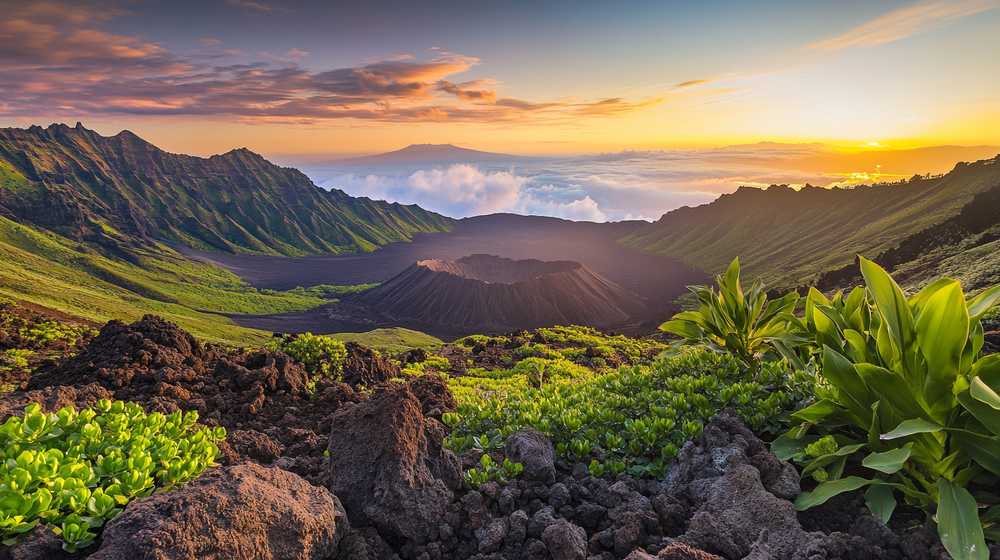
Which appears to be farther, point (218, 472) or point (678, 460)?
point (678, 460)

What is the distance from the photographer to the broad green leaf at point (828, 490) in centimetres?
378

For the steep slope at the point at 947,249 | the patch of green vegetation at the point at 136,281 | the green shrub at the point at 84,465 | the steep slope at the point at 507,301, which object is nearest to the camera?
the green shrub at the point at 84,465

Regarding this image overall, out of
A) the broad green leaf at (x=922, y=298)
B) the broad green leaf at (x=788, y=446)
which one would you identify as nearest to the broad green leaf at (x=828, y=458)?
the broad green leaf at (x=788, y=446)

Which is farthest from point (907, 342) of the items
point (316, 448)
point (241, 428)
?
point (241, 428)

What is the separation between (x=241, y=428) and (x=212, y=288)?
128m

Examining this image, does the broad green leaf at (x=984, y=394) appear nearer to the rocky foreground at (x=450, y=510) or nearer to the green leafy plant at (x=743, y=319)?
the rocky foreground at (x=450, y=510)

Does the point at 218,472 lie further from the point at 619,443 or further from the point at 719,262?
the point at 719,262

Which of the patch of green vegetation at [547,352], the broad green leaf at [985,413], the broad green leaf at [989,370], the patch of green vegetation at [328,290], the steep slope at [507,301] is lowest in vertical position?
the patch of green vegetation at [328,290]

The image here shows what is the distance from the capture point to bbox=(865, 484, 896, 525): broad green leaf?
3641 millimetres

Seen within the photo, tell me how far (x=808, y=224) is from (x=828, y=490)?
479 ft

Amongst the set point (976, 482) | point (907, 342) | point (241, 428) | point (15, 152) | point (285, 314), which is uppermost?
point (15, 152)

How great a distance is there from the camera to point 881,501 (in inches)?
148

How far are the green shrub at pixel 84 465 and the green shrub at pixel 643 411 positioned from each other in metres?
2.74

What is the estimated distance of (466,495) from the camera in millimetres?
4316
